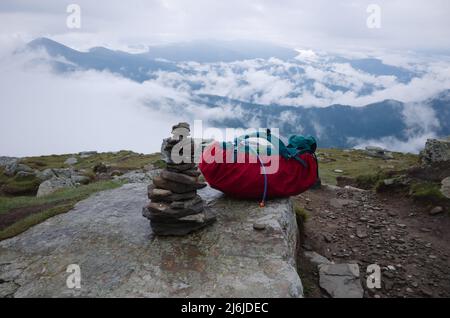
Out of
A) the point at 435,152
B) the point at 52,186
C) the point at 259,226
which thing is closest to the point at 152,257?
the point at 259,226

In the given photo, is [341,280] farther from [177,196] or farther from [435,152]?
[435,152]

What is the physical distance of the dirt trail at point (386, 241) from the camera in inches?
392

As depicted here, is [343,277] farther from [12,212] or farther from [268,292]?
[12,212]

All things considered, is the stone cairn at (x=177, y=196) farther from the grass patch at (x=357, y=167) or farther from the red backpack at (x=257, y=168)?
the grass patch at (x=357, y=167)

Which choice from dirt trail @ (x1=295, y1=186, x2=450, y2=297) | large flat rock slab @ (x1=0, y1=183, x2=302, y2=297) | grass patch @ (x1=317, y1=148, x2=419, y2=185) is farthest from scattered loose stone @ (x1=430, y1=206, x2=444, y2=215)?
grass patch @ (x1=317, y1=148, x2=419, y2=185)

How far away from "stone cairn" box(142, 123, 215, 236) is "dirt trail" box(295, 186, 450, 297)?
3.78 meters

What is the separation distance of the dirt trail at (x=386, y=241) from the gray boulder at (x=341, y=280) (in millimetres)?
233

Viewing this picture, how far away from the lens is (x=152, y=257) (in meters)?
8.71

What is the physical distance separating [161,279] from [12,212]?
40.5ft

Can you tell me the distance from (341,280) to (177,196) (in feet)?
17.6

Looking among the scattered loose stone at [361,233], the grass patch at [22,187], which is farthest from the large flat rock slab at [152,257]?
the grass patch at [22,187]
